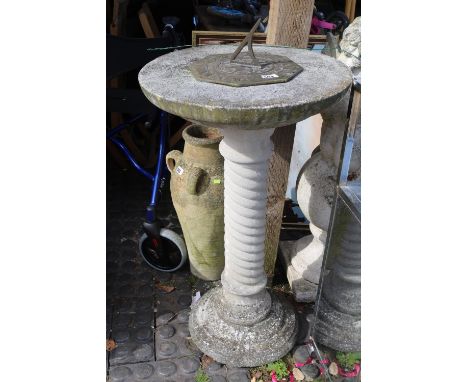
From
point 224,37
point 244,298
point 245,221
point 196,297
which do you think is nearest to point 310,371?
point 244,298

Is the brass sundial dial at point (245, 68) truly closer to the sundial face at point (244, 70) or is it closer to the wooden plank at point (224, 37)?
the sundial face at point (244, 70)

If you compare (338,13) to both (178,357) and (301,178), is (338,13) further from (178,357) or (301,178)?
(178,357)

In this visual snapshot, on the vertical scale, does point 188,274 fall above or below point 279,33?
below

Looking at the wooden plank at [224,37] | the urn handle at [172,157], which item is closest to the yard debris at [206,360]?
the urn handle at [172,157]

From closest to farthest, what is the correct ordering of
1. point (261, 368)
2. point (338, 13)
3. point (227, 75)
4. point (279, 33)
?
point (227, 75) < point (279, 33) < point (261, 368) < point (338, 13)

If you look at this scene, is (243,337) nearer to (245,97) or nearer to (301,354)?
(301,354)

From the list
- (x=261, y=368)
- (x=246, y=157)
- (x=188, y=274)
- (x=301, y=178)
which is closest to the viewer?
(x=246, y=157)

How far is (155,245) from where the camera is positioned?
311 centimetres

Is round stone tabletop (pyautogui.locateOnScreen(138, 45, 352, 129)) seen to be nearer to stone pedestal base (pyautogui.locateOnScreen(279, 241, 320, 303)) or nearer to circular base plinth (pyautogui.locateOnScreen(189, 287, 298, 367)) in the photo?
circular base plinth (pyautogui.locateOnScreen(189, 287, 298, 367))

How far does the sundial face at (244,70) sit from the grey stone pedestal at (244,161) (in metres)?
0.03

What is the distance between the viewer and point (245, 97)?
1.70m

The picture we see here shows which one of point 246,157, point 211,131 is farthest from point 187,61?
point 211,131

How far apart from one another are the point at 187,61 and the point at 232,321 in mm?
1449

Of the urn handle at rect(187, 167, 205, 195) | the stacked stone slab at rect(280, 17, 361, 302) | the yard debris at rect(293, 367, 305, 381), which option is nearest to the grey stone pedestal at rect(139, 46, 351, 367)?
the yard debris at rect(293, 367, 305, 381)
